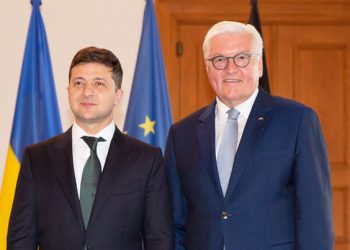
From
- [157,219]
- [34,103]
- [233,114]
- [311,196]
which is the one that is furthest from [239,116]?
[34,103]

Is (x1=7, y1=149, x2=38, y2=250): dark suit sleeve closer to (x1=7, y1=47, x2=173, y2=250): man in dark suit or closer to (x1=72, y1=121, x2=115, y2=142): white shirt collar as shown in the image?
(x1=7, y1=47, x2=173, y2=250): man in dark suit

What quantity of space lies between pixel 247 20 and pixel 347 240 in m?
2.07

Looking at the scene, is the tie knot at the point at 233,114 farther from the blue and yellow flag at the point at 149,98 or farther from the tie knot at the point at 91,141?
the blue and yellow flag at the point at 149,98

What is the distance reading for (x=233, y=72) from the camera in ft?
8.55

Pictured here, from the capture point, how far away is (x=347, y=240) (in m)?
5.02

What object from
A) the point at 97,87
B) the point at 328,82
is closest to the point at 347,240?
the point at 328,82

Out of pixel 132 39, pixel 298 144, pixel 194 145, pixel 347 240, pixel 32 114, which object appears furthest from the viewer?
pixel 347 240

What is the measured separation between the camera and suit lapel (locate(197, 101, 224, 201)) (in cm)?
255

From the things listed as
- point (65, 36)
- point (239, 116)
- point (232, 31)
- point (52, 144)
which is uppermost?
point (65, 36)

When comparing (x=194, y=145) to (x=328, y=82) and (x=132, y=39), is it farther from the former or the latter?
(x=328, y=82)

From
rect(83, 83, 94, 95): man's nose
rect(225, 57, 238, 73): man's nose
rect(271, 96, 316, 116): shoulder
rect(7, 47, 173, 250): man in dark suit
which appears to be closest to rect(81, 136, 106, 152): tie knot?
rect(7, 47, 173, 250): man in dark suit

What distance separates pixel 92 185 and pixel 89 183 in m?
0.02

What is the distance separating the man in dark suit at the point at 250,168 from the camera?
2.47 metres

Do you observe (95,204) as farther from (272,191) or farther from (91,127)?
(272,191)
